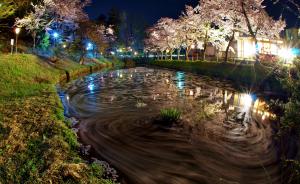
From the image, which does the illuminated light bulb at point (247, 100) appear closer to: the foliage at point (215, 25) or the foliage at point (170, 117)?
the foliage at point (170, 117)

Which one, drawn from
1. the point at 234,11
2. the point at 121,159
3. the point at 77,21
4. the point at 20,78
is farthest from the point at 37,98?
the point at 77,21

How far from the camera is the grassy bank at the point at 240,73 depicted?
29.2 metres

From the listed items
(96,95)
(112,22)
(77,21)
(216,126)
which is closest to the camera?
(216,126)

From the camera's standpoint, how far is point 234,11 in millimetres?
40000

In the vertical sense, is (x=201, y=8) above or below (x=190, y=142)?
above

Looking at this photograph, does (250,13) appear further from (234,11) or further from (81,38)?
(81,38)

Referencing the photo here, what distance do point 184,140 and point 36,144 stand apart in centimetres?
590

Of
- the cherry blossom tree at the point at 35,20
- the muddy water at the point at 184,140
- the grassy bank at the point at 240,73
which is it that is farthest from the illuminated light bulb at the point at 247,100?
the cherry blossom tree at the point at 35,20

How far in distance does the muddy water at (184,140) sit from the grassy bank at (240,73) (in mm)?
5930

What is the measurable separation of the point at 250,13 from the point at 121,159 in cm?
3555

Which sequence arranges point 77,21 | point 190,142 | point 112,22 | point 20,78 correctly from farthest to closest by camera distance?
point 112,22
point 77,21
point 20,78
point 190,142

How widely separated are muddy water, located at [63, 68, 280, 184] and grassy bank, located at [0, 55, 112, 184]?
1317mm

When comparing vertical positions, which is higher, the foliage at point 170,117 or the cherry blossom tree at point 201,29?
the cherry blossom tree at point 201,29

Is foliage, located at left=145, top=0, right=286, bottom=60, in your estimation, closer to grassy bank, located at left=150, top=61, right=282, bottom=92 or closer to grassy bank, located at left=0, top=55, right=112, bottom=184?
grassy bank, located at left=150, top=61, right=282, bottom=92
